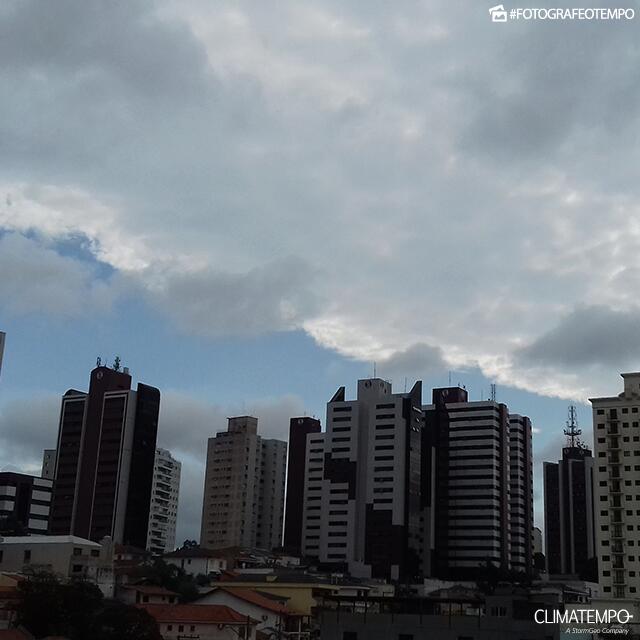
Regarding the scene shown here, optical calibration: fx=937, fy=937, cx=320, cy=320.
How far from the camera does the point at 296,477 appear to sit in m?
186

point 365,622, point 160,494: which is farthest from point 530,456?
point 365,622

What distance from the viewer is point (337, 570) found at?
6161 inches

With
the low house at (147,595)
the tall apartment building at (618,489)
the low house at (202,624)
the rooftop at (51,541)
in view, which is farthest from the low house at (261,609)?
the tall apartment building at (618,489)

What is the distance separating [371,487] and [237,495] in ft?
134

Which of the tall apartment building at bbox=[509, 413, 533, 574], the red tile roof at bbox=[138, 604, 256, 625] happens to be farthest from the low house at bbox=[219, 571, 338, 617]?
the tall apartment building at bbox=[509, 413, 533, 574]

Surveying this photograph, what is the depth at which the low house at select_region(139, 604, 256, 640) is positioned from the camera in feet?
255

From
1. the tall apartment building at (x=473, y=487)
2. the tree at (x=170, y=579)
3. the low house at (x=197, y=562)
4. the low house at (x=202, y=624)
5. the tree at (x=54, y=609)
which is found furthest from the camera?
the tall apartment building at (x=473, y=487)

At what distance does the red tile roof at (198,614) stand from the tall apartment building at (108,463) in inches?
3313

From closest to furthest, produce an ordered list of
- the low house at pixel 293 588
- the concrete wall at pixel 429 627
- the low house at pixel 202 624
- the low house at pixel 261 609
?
1. the concrete wall at pixel 429 627
2. the low house at pixel 202 624
3. the low house at pixel 261 609
4. the low house at pixel 293 588

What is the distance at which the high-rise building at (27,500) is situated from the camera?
16450 cm

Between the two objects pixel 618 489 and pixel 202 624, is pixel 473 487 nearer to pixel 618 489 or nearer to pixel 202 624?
pixel 618 489

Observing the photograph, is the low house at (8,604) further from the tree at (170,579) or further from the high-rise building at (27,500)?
the high-rise building at (27,500)

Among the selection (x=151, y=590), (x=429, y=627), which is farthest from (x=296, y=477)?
(x=429, y=627)

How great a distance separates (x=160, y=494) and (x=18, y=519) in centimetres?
3826
